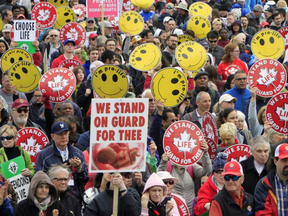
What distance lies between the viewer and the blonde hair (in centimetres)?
1215

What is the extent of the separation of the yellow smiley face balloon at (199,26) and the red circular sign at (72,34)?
107 inches

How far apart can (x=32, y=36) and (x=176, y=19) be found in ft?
21.8

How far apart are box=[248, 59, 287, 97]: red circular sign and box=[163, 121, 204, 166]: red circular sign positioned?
2.50 metres

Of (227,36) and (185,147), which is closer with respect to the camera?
→ (185,147)

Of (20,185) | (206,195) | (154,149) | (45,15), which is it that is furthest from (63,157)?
(45,15)

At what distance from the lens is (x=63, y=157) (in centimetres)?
1116

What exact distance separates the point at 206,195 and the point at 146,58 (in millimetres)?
6493

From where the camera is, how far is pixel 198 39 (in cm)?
2061

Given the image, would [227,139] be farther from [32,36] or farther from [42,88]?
[32,36]

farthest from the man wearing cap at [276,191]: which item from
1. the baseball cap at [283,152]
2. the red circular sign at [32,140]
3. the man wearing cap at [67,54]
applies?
the man wearing cap at [67,54]

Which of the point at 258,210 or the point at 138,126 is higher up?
the point at 138,126

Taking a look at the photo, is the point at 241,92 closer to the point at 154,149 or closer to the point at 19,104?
the point at 154,149

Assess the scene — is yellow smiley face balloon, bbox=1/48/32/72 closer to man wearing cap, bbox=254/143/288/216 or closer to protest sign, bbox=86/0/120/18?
protest sign, bbox=86/0/120/18

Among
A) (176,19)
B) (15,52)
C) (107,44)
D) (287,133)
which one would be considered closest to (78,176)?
(287,133)
